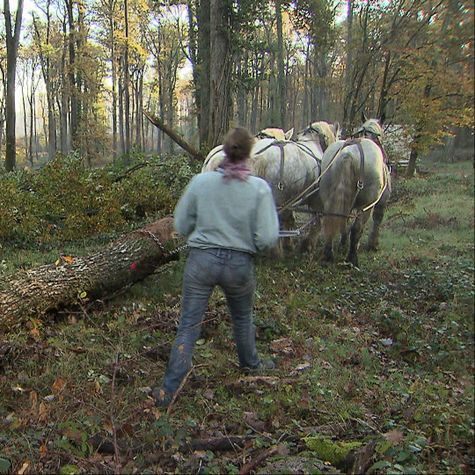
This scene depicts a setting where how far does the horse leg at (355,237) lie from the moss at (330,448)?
5214mm

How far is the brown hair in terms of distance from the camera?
3.68 metres

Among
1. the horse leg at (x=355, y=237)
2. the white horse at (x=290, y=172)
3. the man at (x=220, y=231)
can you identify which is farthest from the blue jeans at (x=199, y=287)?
the horse leg at (x=355, y=237)

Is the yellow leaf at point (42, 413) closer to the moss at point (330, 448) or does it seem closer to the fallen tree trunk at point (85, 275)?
the fallen tree trunk at point (85, 275)

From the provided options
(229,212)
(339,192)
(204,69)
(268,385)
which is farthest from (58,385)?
(204,69)

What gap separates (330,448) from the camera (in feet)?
9.29

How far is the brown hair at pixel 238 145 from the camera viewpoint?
3.68 m

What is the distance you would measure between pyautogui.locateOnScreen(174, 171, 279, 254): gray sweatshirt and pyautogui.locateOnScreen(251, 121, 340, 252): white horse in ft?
11.8

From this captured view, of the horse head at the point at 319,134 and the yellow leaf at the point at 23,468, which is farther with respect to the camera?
the horse head at the point at 319,134

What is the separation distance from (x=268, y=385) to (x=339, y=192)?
12.9ft

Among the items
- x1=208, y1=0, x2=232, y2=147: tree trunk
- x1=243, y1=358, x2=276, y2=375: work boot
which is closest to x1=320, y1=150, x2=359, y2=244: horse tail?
x1=243, y1=358, x2=276, y2=375: work boot

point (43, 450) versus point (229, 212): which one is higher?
point (229, 212)

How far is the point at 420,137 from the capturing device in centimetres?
1320

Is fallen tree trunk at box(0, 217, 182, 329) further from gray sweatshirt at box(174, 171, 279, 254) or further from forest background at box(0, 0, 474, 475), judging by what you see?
gray sweatshirt at box(174, 171, 279, 254)

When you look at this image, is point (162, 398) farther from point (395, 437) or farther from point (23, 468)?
point (395, 437)
